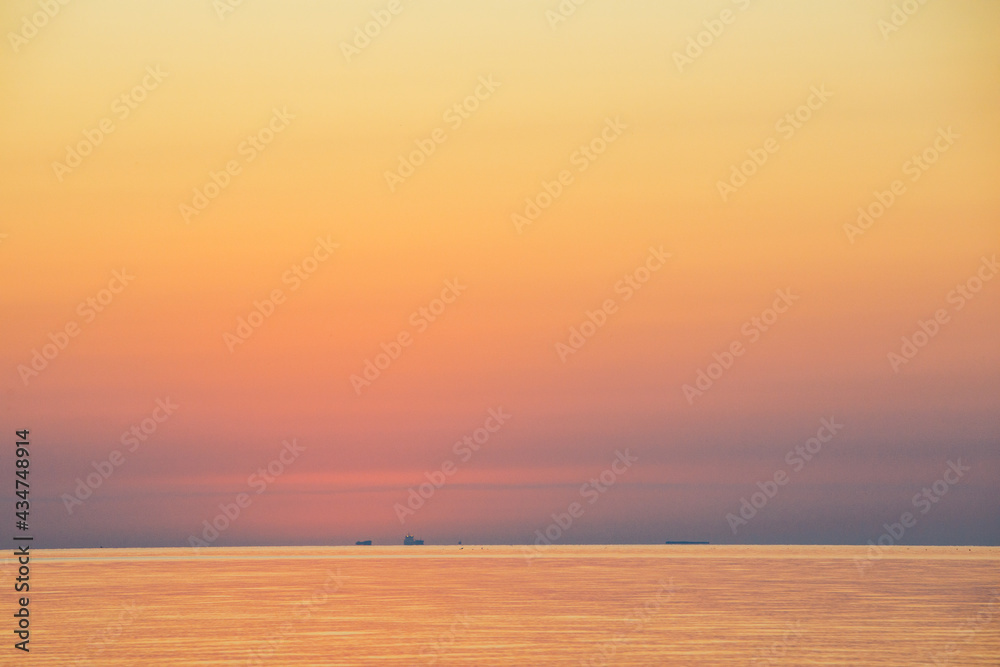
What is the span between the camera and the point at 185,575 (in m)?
122

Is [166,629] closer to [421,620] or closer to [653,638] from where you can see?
[421,620]

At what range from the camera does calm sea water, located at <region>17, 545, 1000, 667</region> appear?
4741cm

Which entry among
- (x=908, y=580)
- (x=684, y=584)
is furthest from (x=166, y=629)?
(x=908, y=580)

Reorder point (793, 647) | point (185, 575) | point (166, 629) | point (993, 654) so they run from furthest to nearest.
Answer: point (185, 575) < point (166, 629) < point (793, 647) < point (993, 654)

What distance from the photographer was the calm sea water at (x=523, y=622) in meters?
47.4

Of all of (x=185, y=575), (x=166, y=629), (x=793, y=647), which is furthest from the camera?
(x=185, y=575)

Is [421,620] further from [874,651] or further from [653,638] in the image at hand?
[874,651]

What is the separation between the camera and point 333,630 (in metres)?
55.9

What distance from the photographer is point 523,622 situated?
197 ft

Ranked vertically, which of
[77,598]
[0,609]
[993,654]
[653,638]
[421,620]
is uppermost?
[993,654]

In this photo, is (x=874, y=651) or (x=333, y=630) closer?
(x=874, y=651)

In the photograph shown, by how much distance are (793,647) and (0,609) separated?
142 feet

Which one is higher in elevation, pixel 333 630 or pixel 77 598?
pixel 333 630

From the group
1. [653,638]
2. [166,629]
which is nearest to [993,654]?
[653,638]
